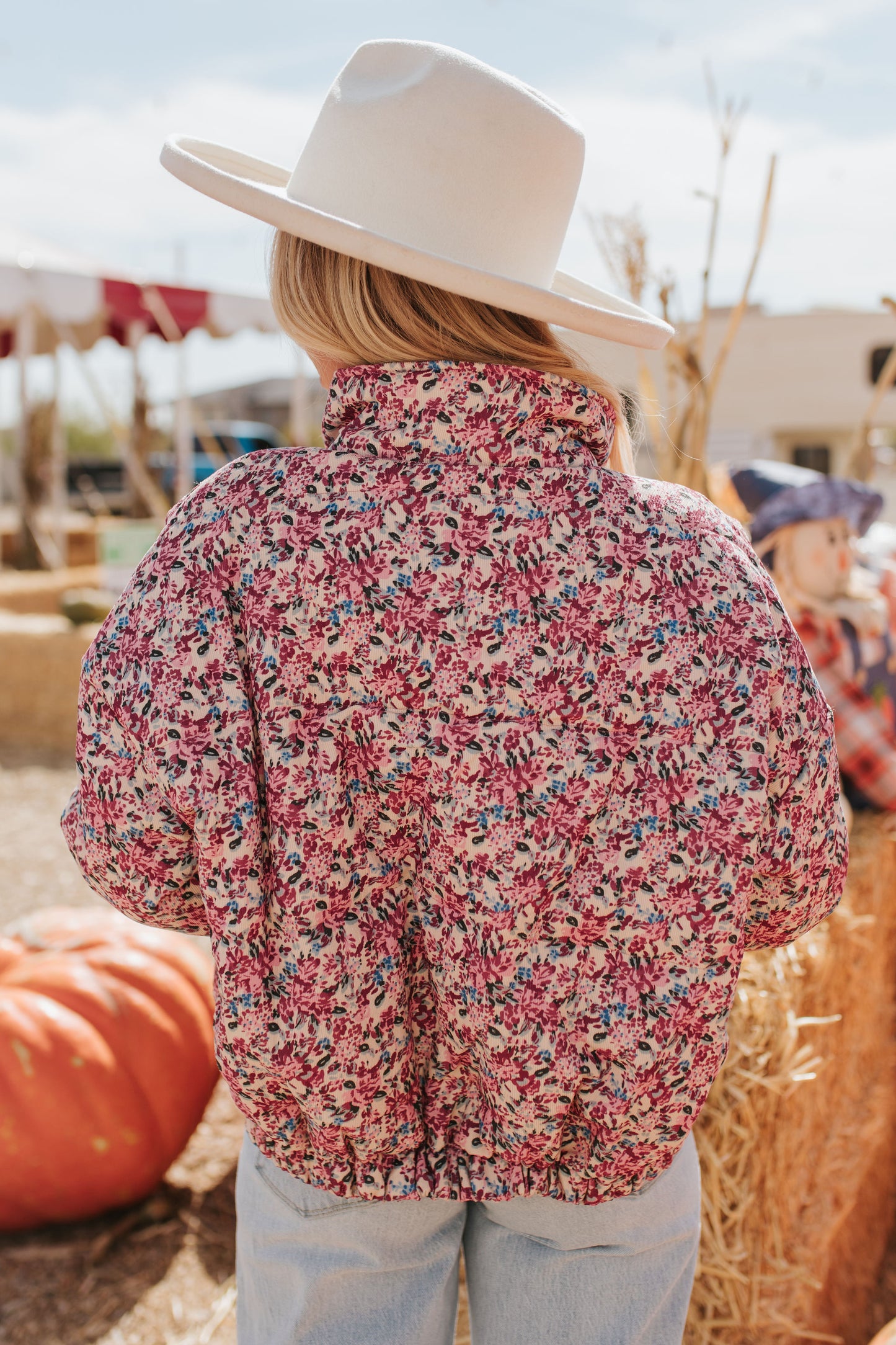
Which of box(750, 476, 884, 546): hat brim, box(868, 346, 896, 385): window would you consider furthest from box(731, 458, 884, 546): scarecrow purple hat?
box(868, 346, 896, 385): window

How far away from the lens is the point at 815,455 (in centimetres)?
2156

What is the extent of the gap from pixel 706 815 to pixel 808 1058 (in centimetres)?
134

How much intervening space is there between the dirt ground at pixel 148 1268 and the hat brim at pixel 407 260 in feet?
4.72

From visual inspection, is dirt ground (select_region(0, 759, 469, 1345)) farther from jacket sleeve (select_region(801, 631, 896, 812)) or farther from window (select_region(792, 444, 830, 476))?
window (select_region(792, 444, 830, 476))

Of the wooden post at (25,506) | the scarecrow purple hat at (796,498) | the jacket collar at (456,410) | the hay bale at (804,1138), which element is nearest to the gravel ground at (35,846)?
the scarecrow purple hat at (796,498)

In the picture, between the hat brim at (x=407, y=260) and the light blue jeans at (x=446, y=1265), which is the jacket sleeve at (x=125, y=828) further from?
the hat brim at (x=407, y=260)

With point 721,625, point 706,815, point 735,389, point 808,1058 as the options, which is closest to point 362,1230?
point 706,815

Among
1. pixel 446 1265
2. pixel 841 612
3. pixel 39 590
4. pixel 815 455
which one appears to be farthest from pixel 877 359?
pixel 815 455

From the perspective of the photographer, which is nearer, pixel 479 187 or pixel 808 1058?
pixel 479 187

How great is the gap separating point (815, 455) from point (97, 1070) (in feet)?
70.9

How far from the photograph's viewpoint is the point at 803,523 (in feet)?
8.37

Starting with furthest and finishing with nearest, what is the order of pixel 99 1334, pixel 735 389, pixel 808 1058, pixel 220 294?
pixel 735 389, pixel 220 294, pixel 808 1058, pixel 99 1334

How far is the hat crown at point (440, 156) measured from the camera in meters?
0.95

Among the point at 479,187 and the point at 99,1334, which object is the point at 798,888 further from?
the point at 99,1334
